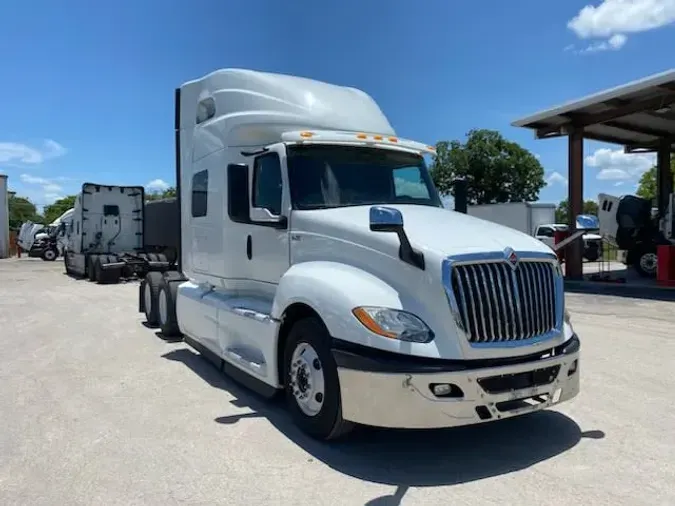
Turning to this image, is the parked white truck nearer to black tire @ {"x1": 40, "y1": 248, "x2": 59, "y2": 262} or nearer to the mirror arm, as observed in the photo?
black tire @ {"x1": 40, "y1": 248, "x2": 59, "y2": 262}

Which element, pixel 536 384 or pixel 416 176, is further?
pixel 416 176

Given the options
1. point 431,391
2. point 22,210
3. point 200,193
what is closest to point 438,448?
point 431,391

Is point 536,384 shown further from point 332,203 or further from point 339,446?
point 332,203

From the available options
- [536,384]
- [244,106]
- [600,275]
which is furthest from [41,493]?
[600,275]

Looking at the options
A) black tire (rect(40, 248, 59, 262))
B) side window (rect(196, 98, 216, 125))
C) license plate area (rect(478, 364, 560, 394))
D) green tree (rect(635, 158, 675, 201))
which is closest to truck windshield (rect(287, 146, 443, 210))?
side window (rect(196, 98, 216, 125))

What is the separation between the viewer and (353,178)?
5.68 meters

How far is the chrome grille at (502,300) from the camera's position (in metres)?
4.08

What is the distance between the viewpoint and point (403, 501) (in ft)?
11.9

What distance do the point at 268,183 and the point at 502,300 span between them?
2598mm

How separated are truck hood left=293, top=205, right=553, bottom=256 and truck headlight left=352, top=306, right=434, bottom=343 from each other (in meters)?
0.50

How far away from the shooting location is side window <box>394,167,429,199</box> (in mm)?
5906

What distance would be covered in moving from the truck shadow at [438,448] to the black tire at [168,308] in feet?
12.9

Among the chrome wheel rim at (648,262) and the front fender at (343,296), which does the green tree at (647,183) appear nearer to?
the chrome wheel rim at (648,262)

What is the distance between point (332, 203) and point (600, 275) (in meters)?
16.6
